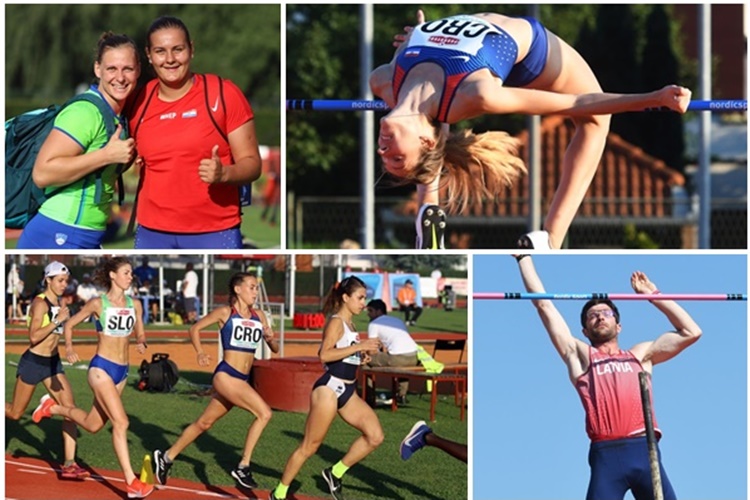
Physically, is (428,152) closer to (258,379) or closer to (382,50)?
(258,379)

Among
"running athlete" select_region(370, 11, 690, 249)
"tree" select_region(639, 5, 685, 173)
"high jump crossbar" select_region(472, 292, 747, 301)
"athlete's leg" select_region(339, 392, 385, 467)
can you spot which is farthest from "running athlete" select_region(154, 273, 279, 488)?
"tree" select_region(639, 5, 685, 173)

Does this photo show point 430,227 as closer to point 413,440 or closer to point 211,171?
point 413,440

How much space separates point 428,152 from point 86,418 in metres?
2.11

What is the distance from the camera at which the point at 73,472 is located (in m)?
7.57

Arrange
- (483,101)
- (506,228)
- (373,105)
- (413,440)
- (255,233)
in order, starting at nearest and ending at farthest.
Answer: (483,101) < (413,440) < (373,105) < (255,233) < (506,228)

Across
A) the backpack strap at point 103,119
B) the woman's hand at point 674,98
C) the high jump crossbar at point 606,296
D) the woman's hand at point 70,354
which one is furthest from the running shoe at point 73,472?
the woman's hand at point 674,98

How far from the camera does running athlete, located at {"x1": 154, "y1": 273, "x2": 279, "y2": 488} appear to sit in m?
7.39

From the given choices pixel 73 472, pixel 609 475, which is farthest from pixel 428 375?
pixel 73 472

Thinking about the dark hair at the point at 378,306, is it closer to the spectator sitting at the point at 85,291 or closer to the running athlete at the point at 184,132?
the running athlete at the point at 184,132

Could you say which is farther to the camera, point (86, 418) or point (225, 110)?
point (86, 418)

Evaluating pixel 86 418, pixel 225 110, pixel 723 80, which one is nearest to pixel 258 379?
pixel 86 418

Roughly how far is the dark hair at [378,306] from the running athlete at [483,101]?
0.53m

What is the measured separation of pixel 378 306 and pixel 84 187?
1.47m

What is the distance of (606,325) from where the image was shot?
7301mm
